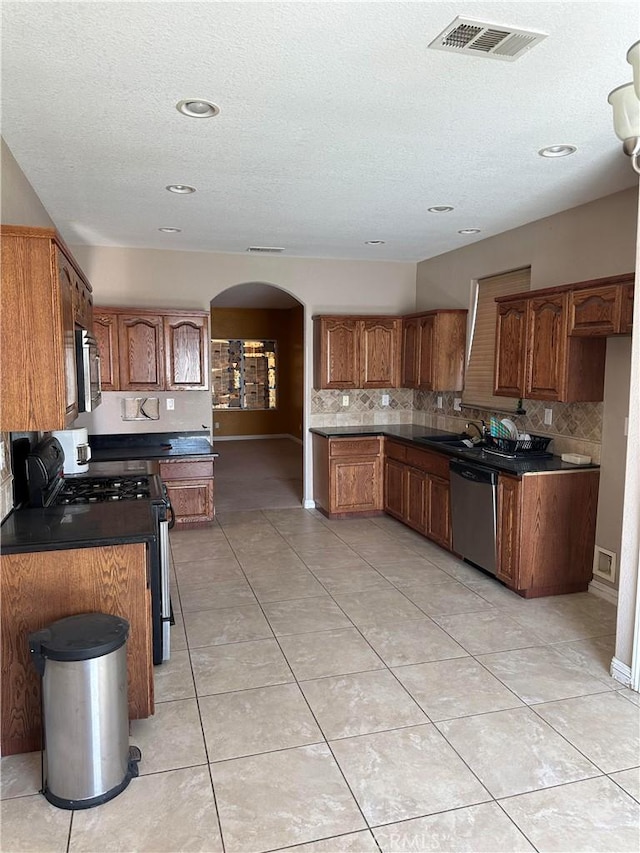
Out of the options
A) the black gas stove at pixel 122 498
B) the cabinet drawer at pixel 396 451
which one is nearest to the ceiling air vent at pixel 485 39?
the black gas stove at pixel 122 498

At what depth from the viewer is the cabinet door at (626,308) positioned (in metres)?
3.47

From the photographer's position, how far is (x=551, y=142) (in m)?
3.00

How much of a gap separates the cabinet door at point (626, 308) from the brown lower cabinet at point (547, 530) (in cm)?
105

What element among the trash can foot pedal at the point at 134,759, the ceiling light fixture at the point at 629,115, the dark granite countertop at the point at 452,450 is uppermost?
the ceiling light fixture at the point at 629,115

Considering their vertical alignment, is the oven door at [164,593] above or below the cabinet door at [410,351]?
below

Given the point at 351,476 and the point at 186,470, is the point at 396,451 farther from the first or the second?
the point at 186,470

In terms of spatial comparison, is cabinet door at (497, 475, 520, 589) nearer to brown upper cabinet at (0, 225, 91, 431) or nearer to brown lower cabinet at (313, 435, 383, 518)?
brown lower cabinet at (313, 435, 383, 518)

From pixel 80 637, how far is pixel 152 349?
12.5 feet

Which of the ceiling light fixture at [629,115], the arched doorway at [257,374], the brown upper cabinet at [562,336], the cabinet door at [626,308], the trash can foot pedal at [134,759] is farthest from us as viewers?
the arched doorway at [257,374]

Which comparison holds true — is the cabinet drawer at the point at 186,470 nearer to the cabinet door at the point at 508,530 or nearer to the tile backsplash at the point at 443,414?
the tile backsplash at the point at 443,414

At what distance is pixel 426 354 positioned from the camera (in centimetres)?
586

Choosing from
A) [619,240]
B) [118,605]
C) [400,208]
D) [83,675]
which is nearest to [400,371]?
[400,208]

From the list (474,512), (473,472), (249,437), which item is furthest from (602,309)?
(249,437)

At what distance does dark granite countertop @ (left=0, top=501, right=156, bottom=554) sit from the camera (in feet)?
7.90
